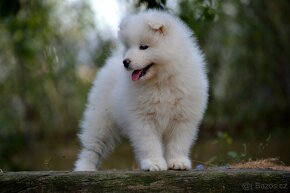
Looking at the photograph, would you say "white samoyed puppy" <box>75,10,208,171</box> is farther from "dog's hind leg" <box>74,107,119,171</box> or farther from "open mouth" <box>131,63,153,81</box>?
"dog's hind leg" <box>74,107,119,171</box>

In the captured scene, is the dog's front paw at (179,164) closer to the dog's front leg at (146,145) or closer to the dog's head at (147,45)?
the dog's front leg at (146,145)

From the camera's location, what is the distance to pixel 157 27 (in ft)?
13.6

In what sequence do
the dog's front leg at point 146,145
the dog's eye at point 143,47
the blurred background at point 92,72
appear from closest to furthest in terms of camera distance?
the dog's front leg at point 146,145 → the dog's eye at point 143,47 → the blurred background at point 92,72

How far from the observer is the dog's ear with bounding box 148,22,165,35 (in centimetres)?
→ 414

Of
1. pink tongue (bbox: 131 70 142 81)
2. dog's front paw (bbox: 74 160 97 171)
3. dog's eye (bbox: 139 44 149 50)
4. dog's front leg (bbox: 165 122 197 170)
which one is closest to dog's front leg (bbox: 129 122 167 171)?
dog's front leg (bbox: 165 122 197 170)

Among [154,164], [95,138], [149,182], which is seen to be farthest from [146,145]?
[95,138]

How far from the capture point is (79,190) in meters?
3.57

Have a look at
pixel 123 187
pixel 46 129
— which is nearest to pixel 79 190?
pixel 123 187

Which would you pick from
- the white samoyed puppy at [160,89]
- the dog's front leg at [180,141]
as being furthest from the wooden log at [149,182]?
the dog's front leg at [180,141]

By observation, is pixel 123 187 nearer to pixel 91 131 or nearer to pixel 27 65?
→ pixel 91 131

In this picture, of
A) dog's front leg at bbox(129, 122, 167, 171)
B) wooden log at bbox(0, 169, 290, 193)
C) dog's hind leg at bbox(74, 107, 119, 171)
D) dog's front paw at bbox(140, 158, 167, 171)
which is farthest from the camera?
dog's hind leg at bbox(74, 107, 119, 171)

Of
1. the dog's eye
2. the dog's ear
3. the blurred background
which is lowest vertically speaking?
the blurred background

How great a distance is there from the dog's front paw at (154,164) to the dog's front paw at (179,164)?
67 mm

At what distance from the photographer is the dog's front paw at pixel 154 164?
13.0 feet
